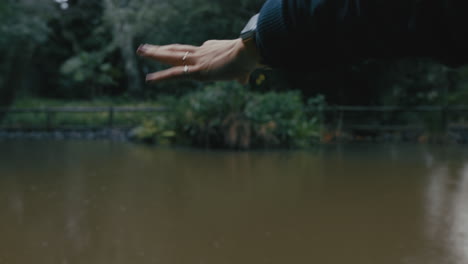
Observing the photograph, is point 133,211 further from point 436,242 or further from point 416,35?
point 416,35

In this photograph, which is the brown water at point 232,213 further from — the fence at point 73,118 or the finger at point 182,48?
the fence at point 73,118

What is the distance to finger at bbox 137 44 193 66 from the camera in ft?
3.15

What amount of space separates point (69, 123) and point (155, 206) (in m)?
10.1

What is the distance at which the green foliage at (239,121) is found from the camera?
7758 millimetres

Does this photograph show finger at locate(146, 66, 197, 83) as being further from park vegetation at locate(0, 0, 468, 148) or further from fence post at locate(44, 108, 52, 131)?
fence post at locate(44, 108, 52, 131)

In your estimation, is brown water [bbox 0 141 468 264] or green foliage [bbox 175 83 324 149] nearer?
brown water [bbox 0 141 468 264]

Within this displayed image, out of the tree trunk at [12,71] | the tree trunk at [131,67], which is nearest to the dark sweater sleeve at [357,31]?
the tree trunk at [131,67]

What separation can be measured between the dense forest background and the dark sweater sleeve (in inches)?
75.9

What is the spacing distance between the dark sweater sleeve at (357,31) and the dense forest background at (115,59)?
193cm

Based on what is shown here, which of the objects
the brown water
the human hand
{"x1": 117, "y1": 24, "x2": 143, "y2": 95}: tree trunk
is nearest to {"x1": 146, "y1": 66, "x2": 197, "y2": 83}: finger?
the human hand

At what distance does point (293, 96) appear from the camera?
30.2 feet

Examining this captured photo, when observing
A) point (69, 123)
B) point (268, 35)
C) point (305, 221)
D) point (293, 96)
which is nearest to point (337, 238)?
point (305, 221)

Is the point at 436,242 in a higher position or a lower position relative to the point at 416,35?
lower

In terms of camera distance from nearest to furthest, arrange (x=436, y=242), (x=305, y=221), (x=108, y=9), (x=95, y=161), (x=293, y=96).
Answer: (x=436, y=242) < (x=305, y=221) < (x=95, y=161) < (x=293, y=96) < (x=108, y=9)
